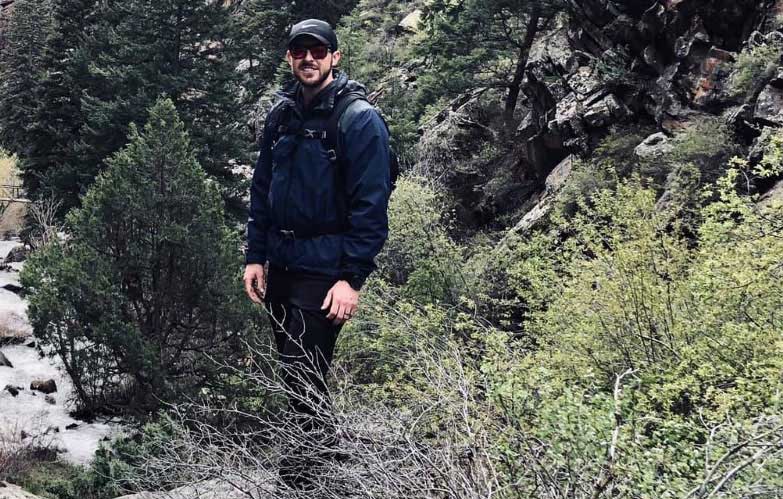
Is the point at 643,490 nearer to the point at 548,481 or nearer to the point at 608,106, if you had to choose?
the point at 548,481

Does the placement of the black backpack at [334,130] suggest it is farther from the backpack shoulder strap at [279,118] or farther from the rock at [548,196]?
the rock at [548,196]

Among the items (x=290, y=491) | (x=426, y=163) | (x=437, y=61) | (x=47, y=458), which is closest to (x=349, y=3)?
(x=437, y=61)

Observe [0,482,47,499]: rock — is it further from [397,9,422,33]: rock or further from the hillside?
[397,9,422,33]: rock

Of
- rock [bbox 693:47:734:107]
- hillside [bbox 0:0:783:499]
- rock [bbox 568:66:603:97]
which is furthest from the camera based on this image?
rock [bbox 568:66:603:97]

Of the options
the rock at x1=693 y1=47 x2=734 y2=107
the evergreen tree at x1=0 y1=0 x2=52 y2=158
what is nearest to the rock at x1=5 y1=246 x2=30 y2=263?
the evergreen tree at x1=0 y1=0 x2=52 y2=158

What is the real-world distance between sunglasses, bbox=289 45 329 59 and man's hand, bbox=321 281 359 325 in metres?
1.00

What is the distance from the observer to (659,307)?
5.14 meters

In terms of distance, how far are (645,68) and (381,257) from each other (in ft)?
21.6

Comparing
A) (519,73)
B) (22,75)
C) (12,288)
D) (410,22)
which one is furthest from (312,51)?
(410,22)

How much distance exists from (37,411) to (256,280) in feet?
40.7

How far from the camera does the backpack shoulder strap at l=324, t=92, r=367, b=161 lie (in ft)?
9.21

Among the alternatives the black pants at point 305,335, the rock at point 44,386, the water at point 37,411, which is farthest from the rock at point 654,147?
the rock at point 44,386

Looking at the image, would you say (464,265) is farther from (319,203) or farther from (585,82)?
(319,203)

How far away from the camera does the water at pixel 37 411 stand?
11516 millimetres
